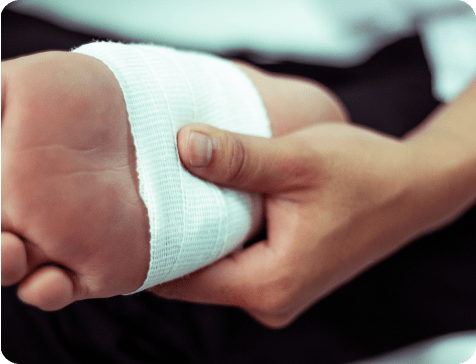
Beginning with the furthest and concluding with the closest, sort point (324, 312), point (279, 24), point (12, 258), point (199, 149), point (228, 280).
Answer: point (279, 24) → point (324, 312) → point (228, 280) → point (199, 149) → point (12, 258)

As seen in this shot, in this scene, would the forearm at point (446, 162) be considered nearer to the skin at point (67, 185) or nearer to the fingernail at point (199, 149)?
the fingernail at point (199, 149)

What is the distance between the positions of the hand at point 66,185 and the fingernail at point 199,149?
0.07 metres

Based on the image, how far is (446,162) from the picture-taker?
761 millimetres

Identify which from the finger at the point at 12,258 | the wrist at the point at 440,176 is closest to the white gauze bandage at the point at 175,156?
the finger at the point at 12,258

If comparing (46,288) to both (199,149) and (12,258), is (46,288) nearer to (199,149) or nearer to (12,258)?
(12,258)

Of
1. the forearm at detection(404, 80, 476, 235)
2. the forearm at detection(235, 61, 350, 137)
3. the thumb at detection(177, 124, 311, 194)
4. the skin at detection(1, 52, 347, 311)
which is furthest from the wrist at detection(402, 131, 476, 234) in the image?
the skin at detection(1, 52, 347, 311)

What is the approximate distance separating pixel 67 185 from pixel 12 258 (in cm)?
8

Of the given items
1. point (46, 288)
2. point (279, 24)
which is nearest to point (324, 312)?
point (46, 288)

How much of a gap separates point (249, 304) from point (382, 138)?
0.36 meters

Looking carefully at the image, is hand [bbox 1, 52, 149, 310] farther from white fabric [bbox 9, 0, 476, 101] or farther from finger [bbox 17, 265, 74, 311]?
white fabric [bbox 9, 0, 476, 101]

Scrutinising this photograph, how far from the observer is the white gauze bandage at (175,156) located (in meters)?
0.47

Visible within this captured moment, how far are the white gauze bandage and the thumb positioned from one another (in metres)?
0.02

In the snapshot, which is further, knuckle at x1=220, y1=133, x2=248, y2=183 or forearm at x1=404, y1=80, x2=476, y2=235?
forearm at x1=404, y1=80, x2=476, y2=235

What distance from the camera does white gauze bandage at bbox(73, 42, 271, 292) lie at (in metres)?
0.47
